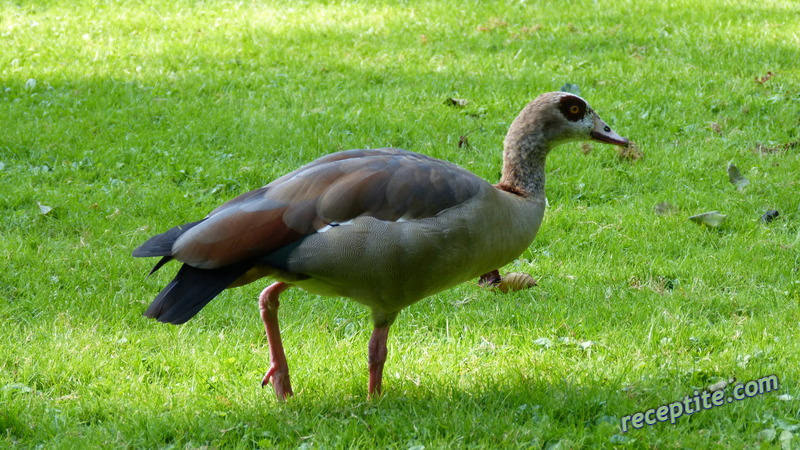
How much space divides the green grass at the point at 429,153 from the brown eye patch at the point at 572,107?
114 cm

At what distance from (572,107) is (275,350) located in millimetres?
1966

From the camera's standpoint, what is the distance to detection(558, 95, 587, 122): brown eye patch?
4859 mm

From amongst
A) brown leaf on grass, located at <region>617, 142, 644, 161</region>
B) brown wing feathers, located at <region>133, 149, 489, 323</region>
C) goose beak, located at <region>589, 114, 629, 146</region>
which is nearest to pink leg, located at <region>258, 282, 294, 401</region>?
brown wing feathers, located at <region>133, 149, 489, 323</region>

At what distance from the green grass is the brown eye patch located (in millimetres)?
1145

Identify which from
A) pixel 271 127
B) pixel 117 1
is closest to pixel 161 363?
pixel 271 127

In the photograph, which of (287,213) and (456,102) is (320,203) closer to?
(287,213)

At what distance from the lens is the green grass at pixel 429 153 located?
13.9 ft

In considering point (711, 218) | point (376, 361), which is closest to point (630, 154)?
point (711, 218)

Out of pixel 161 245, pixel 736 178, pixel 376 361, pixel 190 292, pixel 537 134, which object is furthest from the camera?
pixel 736 178

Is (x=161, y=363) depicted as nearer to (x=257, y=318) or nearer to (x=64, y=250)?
(x=257, y=318)

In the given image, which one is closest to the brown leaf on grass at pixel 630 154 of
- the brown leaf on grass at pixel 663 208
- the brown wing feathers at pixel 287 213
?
the brown leaf on grass at pixel 663 208

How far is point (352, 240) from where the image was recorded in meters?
4.08

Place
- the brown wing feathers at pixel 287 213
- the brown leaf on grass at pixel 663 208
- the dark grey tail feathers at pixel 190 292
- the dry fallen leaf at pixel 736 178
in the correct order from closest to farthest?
the dark grey tail feathers at pixel 190 292 → the brown wing feathers at pixel 287 213 → the brown leaf on grass at pixel 663 208 → the dry fallen leaf at pixel 736 178

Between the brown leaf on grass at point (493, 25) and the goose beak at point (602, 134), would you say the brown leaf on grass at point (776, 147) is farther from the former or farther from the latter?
the brown leaf on grass at point (493, 25)
